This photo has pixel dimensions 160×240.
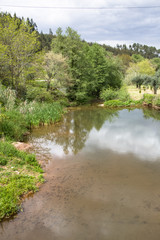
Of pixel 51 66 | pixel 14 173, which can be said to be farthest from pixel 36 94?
pixel 14 173

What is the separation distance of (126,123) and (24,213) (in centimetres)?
1278

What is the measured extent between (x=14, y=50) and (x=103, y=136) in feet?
40.8

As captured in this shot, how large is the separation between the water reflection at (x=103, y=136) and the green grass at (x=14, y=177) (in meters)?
2.42

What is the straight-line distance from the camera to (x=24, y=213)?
558 centimetres

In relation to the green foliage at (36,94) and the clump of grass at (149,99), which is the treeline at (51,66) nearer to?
the green foliage at (36,94)

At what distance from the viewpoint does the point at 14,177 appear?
668cm

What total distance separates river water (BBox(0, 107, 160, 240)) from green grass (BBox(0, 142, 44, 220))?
1.04 ft

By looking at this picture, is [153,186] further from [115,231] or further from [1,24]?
[1,24]

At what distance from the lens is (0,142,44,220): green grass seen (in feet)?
18.2

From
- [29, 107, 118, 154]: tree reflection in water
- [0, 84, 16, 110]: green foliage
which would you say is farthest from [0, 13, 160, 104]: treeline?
[29, 107, 118, 154]: tree reflection in water

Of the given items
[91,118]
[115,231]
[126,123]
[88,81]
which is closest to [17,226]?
[115,231]

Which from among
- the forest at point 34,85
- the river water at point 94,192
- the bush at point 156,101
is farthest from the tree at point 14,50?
the bush at point 156,101

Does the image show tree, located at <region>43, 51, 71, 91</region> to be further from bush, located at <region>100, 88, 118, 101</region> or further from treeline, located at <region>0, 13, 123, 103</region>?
bush, located at <region>100, 88, 118, 101</region>

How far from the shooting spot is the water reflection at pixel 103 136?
10758 millimetres
